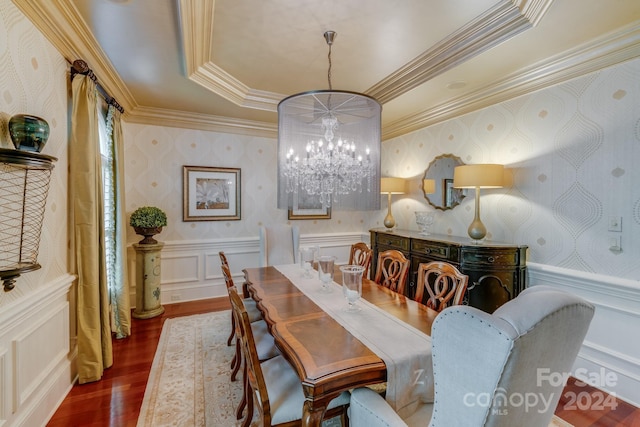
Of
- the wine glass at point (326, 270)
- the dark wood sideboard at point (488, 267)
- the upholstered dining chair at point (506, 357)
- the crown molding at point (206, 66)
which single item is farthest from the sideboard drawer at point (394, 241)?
the upholstered dining chair at point (506, 357)

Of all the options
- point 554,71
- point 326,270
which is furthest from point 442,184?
point 326,270

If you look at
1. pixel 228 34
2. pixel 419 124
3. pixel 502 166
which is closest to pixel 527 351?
pixel 502 166

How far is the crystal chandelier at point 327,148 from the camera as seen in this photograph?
7.98 ft

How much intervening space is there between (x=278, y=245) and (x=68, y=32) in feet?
9.06

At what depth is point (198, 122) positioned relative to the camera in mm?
4016

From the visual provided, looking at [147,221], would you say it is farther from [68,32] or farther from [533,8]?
[533,8]

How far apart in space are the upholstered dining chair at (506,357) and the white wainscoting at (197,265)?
3.20 meters

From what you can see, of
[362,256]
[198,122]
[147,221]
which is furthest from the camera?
[198,122]

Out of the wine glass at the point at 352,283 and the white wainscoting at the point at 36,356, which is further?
the wine glass at the point at 352,283

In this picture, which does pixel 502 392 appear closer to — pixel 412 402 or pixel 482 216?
pixel 412 402

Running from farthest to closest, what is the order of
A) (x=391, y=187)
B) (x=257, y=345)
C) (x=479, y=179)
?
Result: (x=391, y=187)
(x=479, y=179)
(x=257, y=345)

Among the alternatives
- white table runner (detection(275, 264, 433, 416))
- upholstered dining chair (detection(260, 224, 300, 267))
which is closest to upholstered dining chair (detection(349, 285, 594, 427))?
white table runner (detection(275, 264, 433, 416))

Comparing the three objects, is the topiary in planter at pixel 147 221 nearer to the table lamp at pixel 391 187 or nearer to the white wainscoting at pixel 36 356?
the white wainscoting at pixel 36 356

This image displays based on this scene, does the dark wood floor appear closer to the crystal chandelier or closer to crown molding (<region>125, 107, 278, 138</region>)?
the crystal chandelier
